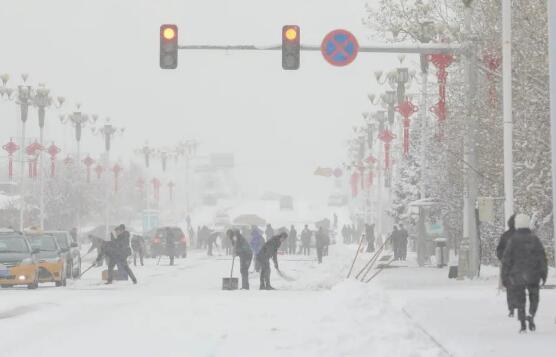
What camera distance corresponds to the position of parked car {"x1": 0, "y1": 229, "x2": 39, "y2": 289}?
29000mm

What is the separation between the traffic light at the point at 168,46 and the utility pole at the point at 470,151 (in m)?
7.79

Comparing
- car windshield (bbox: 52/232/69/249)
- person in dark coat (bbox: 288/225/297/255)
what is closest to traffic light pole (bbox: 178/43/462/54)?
car windshield (bbox: 52/232/69/249)

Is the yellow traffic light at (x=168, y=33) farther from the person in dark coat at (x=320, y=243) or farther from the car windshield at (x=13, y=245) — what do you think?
the person in dark coat at (x=320, y=243)


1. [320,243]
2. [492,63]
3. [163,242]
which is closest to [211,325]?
[492,63]

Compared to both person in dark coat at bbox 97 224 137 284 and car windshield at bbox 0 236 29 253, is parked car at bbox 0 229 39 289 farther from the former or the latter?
person in dark coat at bbox 97 224 137 284

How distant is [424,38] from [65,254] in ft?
36.9

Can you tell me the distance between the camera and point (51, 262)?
102 ft

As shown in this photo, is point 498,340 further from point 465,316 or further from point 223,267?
point 223,267

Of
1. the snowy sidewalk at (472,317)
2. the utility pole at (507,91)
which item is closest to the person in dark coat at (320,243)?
the snowy sidewalk at (472,317)

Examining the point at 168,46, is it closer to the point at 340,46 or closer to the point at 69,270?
the point at 340,46

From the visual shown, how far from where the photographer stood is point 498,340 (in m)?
14.1

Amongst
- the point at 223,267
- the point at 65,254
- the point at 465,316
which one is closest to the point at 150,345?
the point at 465,316

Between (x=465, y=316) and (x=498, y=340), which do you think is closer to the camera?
(x=498, y=340)

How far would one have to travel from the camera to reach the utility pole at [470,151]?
29.8 metres
